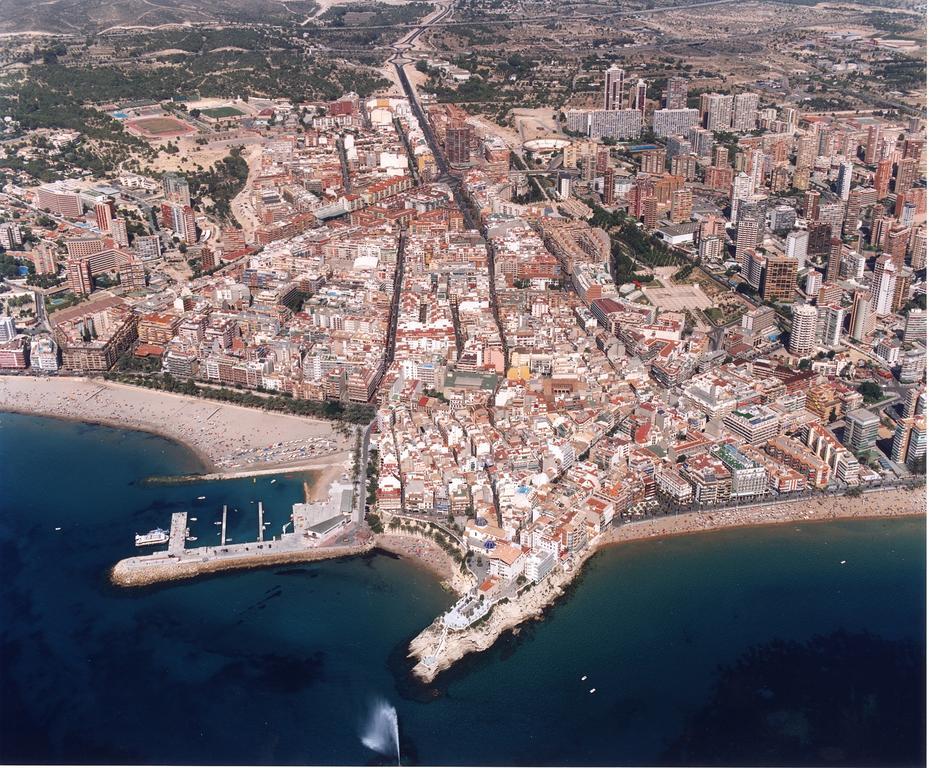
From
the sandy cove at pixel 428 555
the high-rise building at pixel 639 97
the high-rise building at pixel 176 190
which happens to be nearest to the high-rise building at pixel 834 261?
the sandy cove at pixel 428 555

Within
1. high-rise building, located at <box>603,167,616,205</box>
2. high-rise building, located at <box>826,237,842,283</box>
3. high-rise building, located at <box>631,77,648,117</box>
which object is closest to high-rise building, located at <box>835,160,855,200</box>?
high-rise building, located at <box>603,167,616,205</box>

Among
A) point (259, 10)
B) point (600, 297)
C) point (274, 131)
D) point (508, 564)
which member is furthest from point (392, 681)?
point (259, 10)

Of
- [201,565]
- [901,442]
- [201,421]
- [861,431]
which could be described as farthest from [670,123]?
[201,565]

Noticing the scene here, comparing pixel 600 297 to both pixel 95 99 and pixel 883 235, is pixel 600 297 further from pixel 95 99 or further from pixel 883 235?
pixel 95 99

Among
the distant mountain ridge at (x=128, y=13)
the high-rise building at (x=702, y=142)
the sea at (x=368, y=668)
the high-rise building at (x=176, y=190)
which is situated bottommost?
the sea at (x=368, y=668)

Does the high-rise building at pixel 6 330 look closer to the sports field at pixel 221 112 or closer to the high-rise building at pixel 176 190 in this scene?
the high-rise building at pixel 176 190

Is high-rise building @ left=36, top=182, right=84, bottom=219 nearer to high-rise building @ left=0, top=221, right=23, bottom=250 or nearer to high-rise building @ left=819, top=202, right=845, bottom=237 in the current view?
high-rise building @ left=0, top=221, right=23, bottom=250
